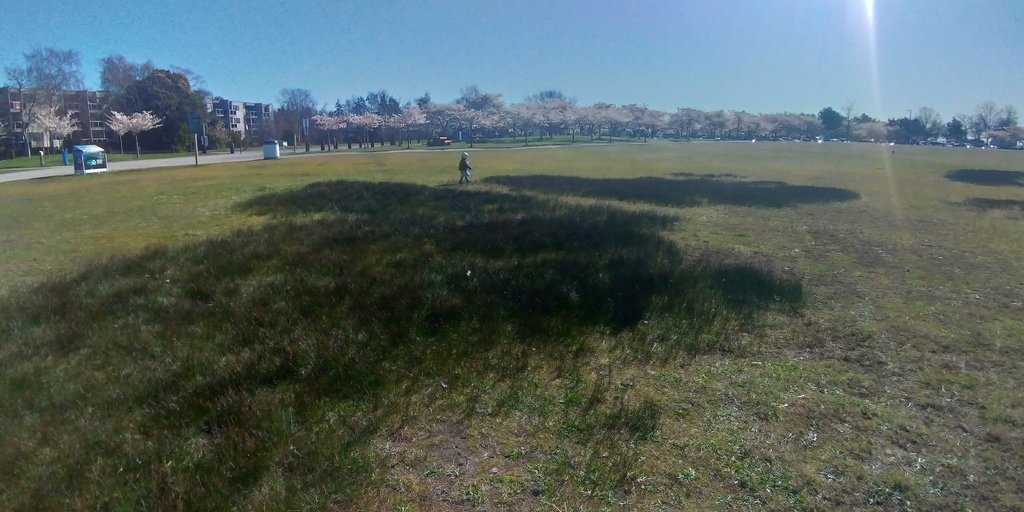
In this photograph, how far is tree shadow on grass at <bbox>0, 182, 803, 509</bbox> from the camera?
14.8ft

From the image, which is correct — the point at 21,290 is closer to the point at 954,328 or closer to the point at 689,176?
the point at 954,328

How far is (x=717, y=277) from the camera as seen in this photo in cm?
1004

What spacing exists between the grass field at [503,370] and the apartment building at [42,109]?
208 feet

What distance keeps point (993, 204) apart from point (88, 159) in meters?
42.3

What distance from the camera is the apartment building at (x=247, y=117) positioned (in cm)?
9546

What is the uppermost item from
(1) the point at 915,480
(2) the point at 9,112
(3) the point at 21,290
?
(2) the point at 9,112

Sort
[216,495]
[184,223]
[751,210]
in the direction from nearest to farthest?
[216,495] → [184,223] → [751,210]

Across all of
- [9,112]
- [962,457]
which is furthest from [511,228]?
[9,112]

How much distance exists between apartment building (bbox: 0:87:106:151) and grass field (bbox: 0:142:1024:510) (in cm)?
6348

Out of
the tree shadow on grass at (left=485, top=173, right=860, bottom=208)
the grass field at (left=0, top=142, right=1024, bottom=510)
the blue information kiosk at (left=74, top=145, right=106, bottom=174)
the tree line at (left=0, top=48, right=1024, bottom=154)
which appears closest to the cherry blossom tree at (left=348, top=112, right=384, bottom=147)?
the tree line at (left=0, top=48, right=1024, bottom=154)

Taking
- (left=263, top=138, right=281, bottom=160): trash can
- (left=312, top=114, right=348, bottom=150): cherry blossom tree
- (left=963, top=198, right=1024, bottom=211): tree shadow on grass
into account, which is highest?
(left=312, top=114, right=348, bottom=150): cherry blossom tree

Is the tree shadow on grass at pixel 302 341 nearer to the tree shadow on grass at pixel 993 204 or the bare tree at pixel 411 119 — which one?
the tree shadow on grass at pixel 993 204

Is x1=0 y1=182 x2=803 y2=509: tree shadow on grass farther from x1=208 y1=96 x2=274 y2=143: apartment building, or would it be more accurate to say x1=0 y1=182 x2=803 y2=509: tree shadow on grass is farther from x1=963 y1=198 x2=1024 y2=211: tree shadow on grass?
x1=208 y1=96 x2=274 y2=143: apartment building

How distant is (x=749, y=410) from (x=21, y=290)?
9.87m
